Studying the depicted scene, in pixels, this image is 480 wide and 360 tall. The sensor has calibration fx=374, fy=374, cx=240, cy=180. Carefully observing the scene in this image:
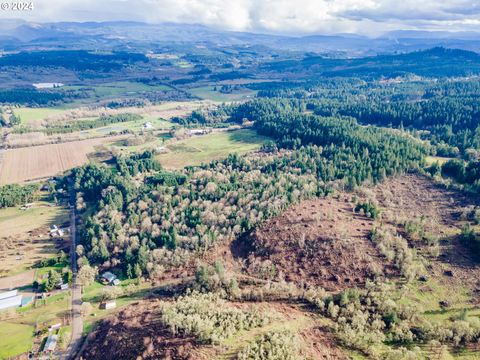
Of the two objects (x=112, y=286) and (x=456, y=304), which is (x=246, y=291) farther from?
(x=456, y=304)

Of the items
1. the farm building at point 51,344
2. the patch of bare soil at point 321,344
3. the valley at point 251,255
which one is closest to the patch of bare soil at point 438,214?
the valley at point 251,255

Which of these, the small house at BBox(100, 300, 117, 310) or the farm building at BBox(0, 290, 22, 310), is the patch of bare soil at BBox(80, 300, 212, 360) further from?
the farm building at BBox(0, 290, 22, 310)

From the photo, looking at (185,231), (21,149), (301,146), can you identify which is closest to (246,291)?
(185,231)

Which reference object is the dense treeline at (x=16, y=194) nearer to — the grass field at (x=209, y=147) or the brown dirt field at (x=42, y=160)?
the brown dirt field at (x=42, y=160)

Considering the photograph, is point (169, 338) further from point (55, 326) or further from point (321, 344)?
point (55, 326)

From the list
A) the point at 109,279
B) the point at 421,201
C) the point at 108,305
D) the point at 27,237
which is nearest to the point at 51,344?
the point at 108,305
